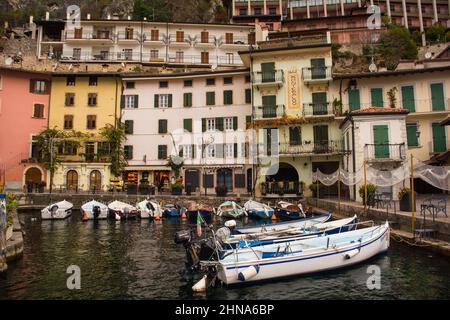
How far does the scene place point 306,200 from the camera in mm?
30578

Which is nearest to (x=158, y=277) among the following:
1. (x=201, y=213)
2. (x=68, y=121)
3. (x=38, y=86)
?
(x=201, y=213)

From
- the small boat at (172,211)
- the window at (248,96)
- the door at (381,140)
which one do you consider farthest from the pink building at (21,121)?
the door at (381,140)

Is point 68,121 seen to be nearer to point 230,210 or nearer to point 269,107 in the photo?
point 269,107

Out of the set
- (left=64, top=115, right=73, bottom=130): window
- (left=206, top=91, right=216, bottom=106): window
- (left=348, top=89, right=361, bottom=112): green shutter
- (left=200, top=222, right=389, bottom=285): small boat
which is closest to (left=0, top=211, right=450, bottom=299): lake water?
(left=200, top=222, right=389, bottom=285): small boat

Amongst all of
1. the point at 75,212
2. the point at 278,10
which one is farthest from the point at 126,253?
the point at 278,10

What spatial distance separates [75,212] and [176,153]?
11.8m

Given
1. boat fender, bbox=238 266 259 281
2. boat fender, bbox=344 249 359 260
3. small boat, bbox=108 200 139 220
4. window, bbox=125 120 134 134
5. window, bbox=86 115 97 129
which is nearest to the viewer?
boat fender, bbox=238 266 259 281

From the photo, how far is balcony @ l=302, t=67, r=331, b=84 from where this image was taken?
108 ft

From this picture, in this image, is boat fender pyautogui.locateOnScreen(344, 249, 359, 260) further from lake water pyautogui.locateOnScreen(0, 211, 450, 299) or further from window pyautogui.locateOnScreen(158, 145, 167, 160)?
window pyautogui.locateOnScreen(158, 145, 167, 160)

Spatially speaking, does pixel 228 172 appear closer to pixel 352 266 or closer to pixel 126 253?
pixel 126 253

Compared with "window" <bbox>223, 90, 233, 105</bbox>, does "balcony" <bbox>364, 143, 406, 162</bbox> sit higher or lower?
lower

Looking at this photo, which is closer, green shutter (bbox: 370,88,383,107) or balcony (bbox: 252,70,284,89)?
green shutter (bbox: 370,88,383,107)

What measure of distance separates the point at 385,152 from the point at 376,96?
27.7 ft

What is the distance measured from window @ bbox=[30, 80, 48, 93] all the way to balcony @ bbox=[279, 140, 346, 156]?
27971mm
